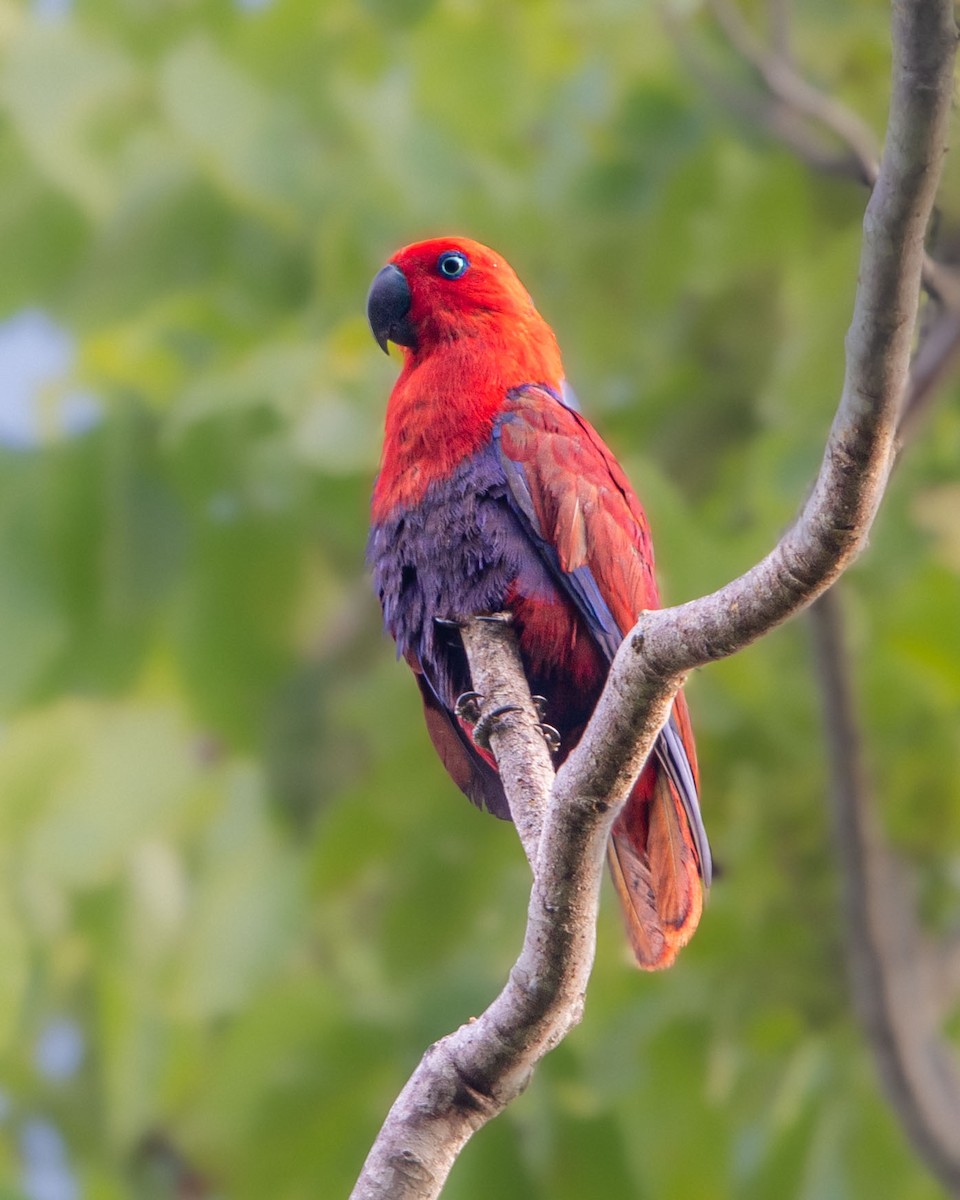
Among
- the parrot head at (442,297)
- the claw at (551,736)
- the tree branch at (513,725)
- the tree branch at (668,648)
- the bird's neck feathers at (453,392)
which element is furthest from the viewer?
the parrot head at (442,297)

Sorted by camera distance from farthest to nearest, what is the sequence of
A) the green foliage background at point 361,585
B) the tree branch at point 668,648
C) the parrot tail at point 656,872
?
the green foliage background at point 361,585 < the parrot tail at point 656,872 < the tree branch at point 668,648

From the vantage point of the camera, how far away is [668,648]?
5.64 ft

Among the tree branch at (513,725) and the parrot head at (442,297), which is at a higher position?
the parrot head at (442,297)

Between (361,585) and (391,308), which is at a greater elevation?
(361,585)

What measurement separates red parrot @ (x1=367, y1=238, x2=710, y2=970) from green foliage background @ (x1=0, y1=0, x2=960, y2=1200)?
115 cm

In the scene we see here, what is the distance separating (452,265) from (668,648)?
5.98ft

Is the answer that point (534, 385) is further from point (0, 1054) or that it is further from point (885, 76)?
point (0, 1054)

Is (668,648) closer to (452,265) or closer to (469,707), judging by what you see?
(469,707)

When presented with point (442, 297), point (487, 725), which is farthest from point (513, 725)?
point (442, 297)

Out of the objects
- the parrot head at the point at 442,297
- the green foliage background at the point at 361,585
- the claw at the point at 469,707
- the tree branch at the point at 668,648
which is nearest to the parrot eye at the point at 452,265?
the parrot head at the point at 442,297

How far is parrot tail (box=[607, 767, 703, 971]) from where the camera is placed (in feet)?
8.03

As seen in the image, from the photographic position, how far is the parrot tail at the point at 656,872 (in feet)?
8.03

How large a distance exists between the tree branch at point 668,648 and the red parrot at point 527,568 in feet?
1.98

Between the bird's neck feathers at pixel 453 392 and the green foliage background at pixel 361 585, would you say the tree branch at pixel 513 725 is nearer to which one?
the bird's neck feathers at pixel 453 392
